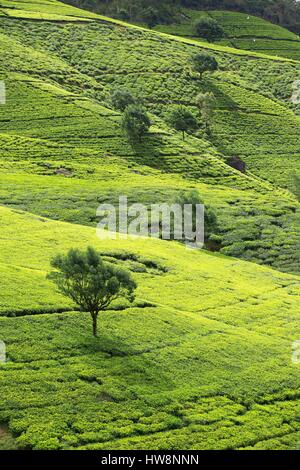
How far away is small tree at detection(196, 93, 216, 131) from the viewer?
13262 cm

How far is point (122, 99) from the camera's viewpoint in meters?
128

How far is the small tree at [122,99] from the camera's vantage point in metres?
128

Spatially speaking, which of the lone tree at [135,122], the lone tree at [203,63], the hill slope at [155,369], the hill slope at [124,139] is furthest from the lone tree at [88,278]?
the lone tree at [203,63]

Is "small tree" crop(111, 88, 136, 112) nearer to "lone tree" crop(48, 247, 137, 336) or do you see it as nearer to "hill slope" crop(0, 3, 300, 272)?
"hill slope" crop(0, 3, 300, 272)

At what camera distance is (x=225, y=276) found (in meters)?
71.6

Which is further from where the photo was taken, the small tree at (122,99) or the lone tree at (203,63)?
the lone tree at (203,63)

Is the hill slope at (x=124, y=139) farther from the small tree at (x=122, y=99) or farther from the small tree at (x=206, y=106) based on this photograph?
the small tree at (x=122, y=99)

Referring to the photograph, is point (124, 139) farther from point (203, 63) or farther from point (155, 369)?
point (155, 369)

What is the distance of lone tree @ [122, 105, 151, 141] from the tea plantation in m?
2.05

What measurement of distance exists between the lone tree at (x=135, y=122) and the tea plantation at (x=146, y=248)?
2050 mm

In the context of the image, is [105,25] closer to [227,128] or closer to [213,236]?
[227,128]

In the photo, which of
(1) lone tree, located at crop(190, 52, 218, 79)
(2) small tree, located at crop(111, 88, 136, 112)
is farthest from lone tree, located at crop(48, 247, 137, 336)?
(1) lone tree, located at crop(190, 52, 218, 79)
